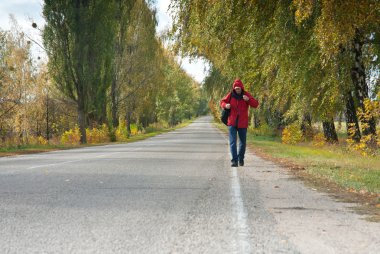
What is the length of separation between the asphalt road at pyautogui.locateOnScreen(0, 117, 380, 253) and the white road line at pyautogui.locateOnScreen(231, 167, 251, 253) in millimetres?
10

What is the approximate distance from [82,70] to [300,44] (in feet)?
59.3

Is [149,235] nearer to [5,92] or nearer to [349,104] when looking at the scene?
[349,104]

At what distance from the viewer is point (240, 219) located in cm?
531

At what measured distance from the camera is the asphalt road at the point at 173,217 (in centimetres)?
422

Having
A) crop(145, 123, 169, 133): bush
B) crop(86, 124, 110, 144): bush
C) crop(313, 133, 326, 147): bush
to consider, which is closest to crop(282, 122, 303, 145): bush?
crop(313, 133, 326, 147): bush

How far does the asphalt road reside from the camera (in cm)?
422

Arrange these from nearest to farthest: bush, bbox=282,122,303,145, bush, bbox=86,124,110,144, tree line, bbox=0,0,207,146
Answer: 1. bush, bbox=282,122,303,145
2. tree line, bbox=0,0,207,146
3. bush, bbox=86,124,110,144

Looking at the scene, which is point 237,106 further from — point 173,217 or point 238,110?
point 173,217

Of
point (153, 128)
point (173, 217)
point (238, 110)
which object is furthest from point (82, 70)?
point (153, 128)

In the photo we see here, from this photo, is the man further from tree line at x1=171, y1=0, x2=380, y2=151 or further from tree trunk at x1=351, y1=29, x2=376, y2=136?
tree trunk at x1=351, y1=29, x2=376, y2=136

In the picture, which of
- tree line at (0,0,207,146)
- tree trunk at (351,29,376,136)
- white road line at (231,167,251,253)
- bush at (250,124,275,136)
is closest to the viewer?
white road line at (231,167,251,253)

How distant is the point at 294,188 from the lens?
8.19m

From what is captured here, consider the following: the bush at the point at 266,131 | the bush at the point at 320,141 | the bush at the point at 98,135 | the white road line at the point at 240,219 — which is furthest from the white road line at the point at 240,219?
the bush at the point at 266,131

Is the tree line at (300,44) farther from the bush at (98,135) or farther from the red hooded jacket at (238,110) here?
the bush at (98,135)
